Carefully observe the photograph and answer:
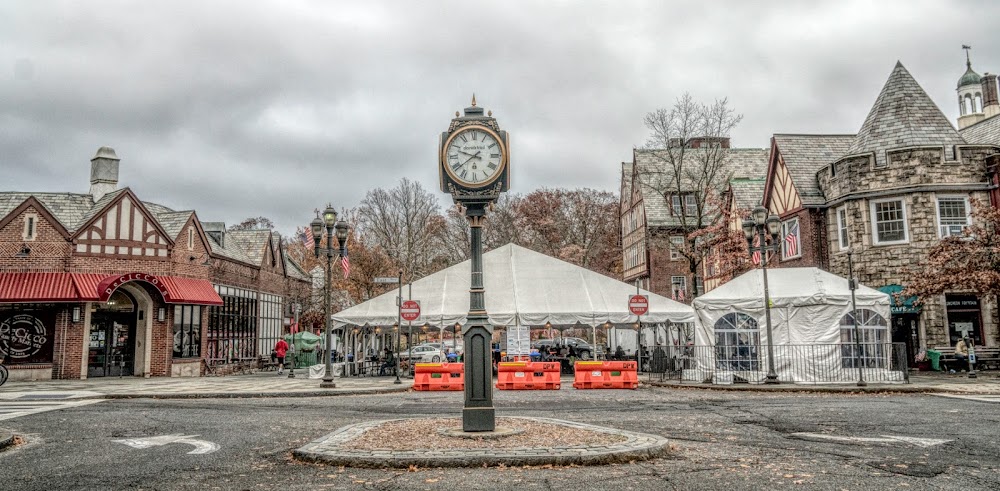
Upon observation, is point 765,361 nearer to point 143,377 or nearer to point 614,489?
point 614,489

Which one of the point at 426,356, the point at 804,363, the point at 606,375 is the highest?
the point at 804,363

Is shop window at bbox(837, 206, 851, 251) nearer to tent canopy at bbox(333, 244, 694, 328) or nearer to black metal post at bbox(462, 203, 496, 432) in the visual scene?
tent canopy at bbox(333, 244, 694, 328)

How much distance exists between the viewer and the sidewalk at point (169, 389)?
1886cm

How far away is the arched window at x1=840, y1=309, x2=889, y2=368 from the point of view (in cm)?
2133

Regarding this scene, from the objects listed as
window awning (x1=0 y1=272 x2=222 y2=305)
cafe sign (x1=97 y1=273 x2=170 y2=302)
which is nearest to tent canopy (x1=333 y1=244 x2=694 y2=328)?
cafe sign (x1=97 y1=273 x2=170 y2=302)

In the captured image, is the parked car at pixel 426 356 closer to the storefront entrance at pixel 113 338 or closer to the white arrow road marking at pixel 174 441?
the storefront entrance at pixel 113 338

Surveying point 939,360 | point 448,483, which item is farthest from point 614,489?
point 939,360

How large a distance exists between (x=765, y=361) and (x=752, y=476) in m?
16.2

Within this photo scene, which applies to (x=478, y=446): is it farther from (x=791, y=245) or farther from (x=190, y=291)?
(x=791, y=245)

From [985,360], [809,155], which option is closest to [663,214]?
[809,155]

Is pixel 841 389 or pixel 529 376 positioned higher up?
pixel 529 376

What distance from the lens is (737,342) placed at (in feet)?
74.2

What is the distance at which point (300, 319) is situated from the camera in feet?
148

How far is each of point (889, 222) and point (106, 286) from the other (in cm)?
2916
